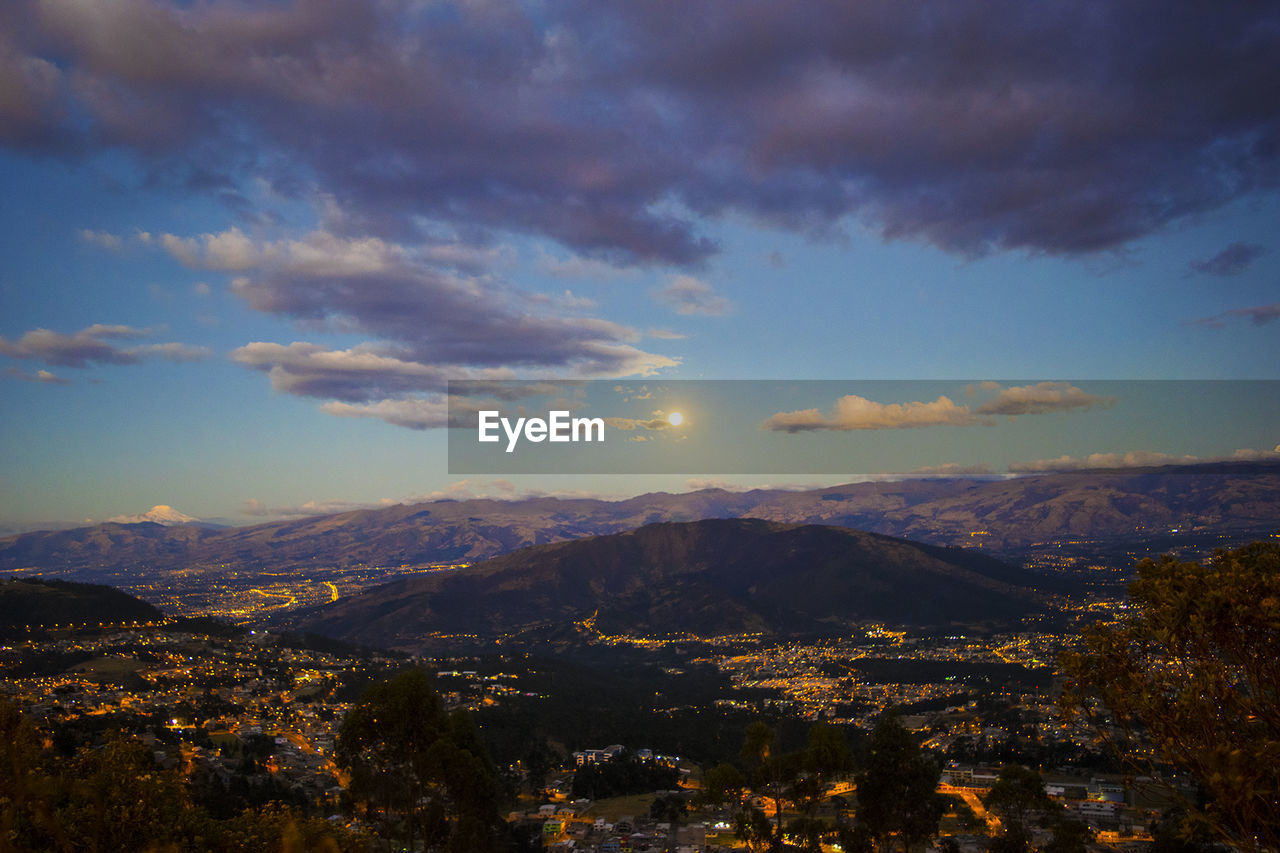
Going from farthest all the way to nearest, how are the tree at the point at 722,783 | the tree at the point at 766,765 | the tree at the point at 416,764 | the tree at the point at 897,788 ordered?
the tree at the point at 766,765 → the tree at the point at 722,783 → the tree at the point at 897,788 → the tree at the point at 416,764

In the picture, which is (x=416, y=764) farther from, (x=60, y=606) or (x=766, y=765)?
(x=60, y=606)

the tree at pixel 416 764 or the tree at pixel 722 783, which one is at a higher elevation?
the tree at pixel 416 764

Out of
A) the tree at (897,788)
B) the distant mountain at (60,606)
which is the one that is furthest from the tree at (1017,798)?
the distant mountain at (60,606)

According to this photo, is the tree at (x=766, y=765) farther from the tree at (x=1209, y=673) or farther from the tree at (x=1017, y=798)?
the tree at (x=1209, y=673)

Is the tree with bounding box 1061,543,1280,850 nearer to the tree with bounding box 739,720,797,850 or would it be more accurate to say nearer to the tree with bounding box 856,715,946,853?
the tree with bounding box 856,715,946,853

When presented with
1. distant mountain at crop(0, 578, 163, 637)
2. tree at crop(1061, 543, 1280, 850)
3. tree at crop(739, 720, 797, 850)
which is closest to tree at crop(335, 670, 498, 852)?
tree at crop(739, 720, 797, 850)

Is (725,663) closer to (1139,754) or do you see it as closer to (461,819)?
(461,819)
